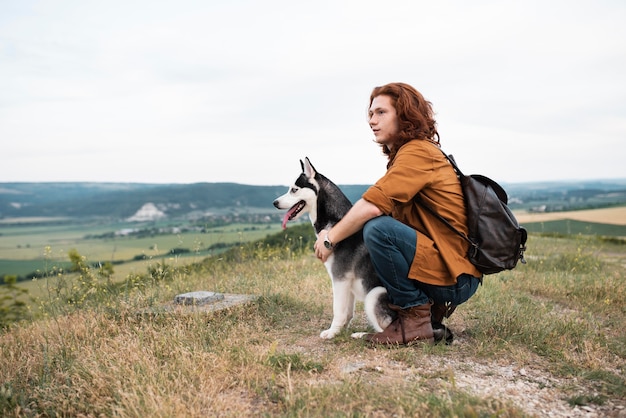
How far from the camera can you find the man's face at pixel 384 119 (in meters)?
4.15

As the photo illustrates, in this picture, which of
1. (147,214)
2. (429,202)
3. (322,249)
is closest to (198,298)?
(322,249)

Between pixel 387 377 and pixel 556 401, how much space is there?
1155mm

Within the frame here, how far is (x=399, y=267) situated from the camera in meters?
3.99

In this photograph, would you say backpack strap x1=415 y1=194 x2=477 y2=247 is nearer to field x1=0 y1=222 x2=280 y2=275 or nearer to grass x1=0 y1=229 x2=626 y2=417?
grass x1=0 y1=229 x2=626 y2=417

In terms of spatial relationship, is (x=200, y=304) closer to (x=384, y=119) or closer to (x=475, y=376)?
(x=384, y=119)

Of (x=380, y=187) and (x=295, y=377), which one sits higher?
(x=380, y=187)

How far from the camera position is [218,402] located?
3.04 metres

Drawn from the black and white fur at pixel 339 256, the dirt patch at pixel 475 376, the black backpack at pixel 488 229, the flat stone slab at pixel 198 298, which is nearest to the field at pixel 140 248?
the flat stone slab at pixel 198 298

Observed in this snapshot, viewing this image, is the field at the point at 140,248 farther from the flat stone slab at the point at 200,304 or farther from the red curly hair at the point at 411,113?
the red curly hair at the point at 411,113

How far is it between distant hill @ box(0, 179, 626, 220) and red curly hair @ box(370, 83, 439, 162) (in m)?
23.5

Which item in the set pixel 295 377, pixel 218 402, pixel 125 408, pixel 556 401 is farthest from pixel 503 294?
pixel 125 408

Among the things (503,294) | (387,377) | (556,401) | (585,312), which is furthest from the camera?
(503,294)

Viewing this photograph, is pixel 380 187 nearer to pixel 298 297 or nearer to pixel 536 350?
pixel 536 350

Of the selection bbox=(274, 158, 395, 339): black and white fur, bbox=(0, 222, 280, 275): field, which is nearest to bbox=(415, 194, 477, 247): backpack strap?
bbox=(274, 158, 395, 339): black and white fur
